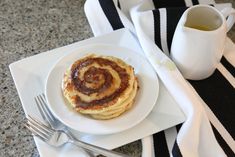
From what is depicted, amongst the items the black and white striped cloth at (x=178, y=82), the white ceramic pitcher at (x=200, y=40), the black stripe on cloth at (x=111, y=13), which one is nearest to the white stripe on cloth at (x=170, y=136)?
the black and white striped cloth at (x=178, y=82)

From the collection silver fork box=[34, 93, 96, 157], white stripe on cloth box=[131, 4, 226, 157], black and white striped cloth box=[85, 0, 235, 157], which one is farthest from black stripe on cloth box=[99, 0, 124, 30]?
silver fork box=[34, 93, 96, 157]

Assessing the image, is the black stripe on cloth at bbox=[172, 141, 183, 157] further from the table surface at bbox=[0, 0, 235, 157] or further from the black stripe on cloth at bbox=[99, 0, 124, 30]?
the black stripe on cloth at bbox=[99, 0, 124, 30]

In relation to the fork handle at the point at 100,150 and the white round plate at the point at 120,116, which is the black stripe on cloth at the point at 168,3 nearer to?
the white round plate at the point at 120,116

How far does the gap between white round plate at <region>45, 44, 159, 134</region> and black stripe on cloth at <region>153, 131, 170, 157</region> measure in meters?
0.05

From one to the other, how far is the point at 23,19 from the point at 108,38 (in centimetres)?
21

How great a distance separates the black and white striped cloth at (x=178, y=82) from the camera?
0.60m

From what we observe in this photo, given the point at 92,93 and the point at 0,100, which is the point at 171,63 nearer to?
the point at 92,93

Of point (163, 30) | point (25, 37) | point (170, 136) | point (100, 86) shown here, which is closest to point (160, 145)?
point (170, 136)

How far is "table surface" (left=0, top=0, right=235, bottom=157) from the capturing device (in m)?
0.64

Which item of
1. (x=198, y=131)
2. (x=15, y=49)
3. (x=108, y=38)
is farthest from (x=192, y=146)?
(x=15, y=49)

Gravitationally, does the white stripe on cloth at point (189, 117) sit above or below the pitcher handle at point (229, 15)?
below

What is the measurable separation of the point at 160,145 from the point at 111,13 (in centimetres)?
30

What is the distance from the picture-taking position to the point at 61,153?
0.58 meters

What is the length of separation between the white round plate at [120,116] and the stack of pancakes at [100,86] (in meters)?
0.01
